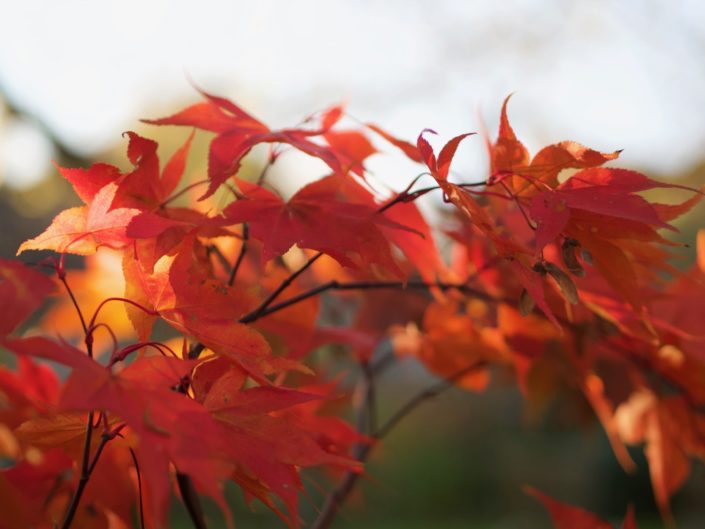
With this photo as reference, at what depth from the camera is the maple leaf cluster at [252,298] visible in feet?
1.38

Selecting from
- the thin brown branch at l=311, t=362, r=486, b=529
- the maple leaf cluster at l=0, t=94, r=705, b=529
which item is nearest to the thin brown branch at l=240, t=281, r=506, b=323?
the maple leaf cluster at l=0, t=94, r=705, b=529

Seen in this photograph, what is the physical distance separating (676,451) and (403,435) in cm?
469

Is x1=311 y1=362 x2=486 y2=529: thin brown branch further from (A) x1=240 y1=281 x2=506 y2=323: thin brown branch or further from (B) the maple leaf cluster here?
(A) x1=240 y1=281 x2=506 y2=323: thin brown branch

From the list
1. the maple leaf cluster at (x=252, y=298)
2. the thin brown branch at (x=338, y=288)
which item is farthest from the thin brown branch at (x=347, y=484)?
the thin brown branch at (x=338, y=288)

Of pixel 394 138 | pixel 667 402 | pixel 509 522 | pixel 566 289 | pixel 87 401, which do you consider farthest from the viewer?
pixel 509 522

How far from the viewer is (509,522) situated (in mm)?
3912

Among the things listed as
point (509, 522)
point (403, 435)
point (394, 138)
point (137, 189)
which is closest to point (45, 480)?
point (137, 189)

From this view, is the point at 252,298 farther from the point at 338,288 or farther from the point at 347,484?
the point at 347,484

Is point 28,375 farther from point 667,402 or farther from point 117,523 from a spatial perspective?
point 667,402

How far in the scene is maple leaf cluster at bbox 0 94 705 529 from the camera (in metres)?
0.42

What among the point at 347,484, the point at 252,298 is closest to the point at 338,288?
the point at 252,298

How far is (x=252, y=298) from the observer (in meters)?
0.57

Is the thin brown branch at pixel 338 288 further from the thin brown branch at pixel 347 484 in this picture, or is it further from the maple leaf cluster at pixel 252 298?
the thin brown branch at pixel 347 484

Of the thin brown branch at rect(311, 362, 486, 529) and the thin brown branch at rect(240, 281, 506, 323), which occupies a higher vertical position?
the thin brown branch at rect(240, 281, 506, 323)
